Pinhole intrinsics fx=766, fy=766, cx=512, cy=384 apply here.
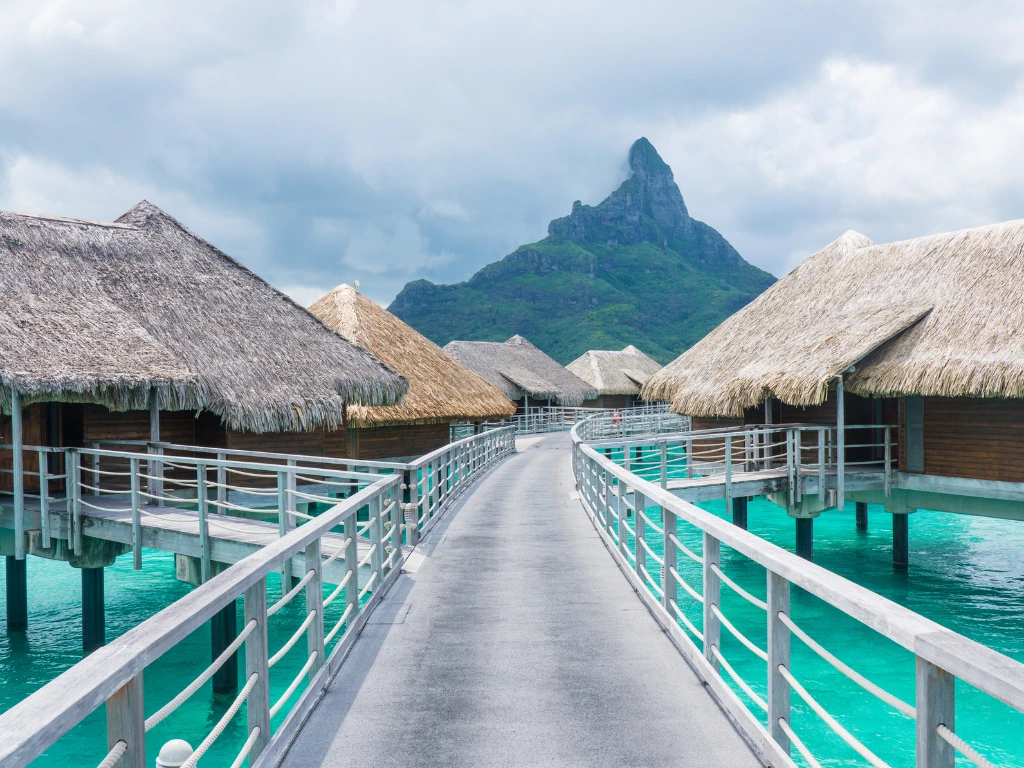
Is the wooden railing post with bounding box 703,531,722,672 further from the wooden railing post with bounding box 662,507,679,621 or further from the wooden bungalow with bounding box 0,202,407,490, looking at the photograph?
the wooden bungalow with bounding box 0,202,407,490

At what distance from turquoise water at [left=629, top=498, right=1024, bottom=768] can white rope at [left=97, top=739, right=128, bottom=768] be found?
8494 mm

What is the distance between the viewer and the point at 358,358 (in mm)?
18734

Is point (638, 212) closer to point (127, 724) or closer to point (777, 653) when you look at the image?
point (777, 653)

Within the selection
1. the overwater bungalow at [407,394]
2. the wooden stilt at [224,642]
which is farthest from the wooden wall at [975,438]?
the wooden stilt at [224,642]

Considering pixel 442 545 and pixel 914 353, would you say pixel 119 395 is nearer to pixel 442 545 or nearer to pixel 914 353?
pixel 442 545

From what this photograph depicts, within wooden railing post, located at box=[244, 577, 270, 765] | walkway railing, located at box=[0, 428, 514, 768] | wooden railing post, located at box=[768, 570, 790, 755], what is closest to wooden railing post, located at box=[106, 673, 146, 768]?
walkway railing, located at box=[0, 428, 514, 768]

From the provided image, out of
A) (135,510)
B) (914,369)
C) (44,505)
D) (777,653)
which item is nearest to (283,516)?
(135,510)

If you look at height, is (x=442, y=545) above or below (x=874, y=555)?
above

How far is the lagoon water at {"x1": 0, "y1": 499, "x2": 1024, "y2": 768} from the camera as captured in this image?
32.7 ft

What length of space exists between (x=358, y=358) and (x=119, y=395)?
6440 mm

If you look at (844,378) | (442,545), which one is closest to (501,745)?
(442,545)

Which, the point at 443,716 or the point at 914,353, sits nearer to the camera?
the point at 443,716

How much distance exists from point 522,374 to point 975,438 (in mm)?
30386

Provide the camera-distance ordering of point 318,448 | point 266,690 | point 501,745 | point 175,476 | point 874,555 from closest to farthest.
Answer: point 266,690 < point 501,745 < point 175,476 < point 318,448 < point 874,555
